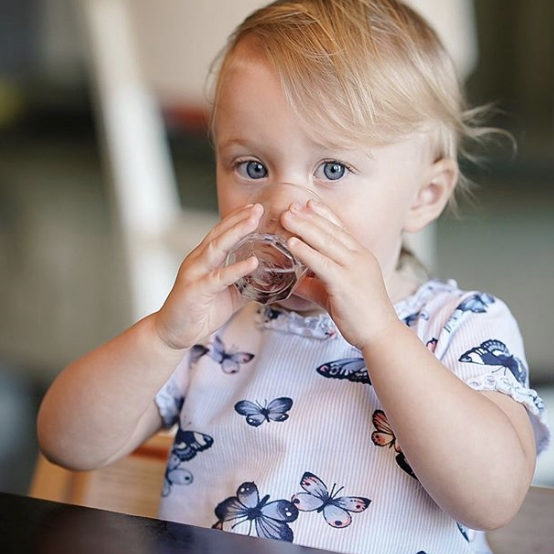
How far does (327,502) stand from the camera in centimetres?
89

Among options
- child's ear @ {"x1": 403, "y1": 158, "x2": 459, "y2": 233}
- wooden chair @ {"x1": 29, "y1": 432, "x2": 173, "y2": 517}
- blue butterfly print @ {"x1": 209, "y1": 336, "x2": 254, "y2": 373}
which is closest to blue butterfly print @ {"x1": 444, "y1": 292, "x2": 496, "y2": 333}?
child's ear @ {"x1": 403, "y1": 158, "x2": 459, "y2": 233}

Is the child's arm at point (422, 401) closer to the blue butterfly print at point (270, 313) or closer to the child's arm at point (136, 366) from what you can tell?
the child's arm at point (136, 366)

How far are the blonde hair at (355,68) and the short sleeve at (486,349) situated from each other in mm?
183

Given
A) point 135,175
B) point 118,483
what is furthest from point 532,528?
point 135,175

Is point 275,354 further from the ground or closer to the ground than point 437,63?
closer to the ground

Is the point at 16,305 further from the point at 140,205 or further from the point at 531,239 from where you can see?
the point at 531,239

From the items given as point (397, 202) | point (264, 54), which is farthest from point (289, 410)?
point (264, 54)

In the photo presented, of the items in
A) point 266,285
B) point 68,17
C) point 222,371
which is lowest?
point 68,17

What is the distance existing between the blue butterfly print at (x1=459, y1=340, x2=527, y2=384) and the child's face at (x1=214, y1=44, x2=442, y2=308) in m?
0.14

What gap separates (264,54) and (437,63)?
0.65ft

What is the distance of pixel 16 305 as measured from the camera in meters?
3.19

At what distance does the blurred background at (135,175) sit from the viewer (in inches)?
75.1

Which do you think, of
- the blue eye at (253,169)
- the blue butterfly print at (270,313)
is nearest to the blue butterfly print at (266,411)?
the blue butterfly print at (270,313)

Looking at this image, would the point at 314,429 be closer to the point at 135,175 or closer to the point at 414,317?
the point at 414,317
